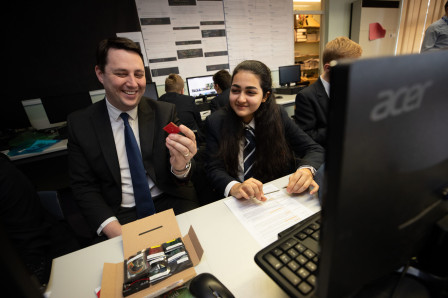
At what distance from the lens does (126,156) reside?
1.18 m

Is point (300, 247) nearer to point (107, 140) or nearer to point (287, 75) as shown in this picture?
point (107, 140)

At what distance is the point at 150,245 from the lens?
0.67m

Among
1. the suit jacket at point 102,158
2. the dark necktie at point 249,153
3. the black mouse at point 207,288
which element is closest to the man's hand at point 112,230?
the suit jacket at point 102,158

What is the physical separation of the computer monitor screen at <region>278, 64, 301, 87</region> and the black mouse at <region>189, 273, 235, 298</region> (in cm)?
392

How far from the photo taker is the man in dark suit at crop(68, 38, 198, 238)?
1.14 meters

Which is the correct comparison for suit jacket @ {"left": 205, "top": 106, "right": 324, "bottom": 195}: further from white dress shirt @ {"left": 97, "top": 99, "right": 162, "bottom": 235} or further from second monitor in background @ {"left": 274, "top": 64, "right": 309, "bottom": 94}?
second monitor in background @ {"left": 274, "top": 64, "right": 309, "bottom": 94}

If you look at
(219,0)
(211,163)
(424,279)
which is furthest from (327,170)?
(219,0)

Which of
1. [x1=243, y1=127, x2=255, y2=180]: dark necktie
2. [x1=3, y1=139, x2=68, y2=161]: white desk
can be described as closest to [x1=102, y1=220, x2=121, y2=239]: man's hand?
[x1=243, y1=127, x2=255, y2=180]: dark necktie

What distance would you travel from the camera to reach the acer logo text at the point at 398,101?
22 centimetres

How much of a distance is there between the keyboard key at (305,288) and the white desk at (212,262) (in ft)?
0.33

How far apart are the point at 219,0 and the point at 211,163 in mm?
3521

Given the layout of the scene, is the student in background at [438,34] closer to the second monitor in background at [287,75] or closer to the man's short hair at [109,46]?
the second monitor in background at [287,75]

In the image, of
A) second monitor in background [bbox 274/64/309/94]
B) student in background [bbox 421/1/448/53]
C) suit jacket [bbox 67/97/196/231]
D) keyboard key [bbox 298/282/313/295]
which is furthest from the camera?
second monitor in background [bbox 274/64/309/94]

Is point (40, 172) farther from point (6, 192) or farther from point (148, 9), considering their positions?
point (148, 9)
